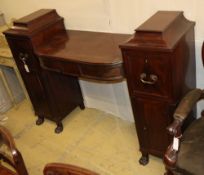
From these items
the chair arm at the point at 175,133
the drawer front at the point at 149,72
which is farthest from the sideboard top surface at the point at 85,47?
the chair arm at the point at 175,133

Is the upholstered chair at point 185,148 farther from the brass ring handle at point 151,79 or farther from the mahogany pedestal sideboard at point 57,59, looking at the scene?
the mahogany pedestal sideboard at point 57,59

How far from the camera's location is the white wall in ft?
6.04

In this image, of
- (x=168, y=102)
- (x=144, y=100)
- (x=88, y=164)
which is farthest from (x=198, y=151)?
(x=88, y=164)

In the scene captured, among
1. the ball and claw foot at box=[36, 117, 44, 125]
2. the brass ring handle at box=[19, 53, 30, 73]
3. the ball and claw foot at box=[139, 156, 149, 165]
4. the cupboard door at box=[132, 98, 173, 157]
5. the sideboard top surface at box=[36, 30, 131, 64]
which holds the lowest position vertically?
the ball and claw foot at box=[139, 156, 149, 165]

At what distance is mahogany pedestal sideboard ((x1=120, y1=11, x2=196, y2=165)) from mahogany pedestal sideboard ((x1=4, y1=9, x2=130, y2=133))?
6.0 inches

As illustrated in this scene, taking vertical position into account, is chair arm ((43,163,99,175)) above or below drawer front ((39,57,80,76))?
above

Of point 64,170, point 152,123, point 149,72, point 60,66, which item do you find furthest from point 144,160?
point 64,170

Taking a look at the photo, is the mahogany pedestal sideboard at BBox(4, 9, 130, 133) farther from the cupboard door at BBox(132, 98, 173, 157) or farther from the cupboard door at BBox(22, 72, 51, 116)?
the cupboard door at BBox(132, 98, 173, 157)

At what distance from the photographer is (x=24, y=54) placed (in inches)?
92.1

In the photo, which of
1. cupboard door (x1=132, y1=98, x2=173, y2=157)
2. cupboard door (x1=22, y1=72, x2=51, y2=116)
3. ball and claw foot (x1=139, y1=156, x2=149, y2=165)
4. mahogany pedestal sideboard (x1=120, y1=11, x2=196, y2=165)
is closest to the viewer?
mahogany pedestal sideboard (x1=120, y1=11, x2=196, y2=165)

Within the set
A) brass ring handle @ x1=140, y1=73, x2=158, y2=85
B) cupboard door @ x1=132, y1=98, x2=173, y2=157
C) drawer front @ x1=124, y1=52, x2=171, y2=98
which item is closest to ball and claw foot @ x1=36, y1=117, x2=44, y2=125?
cupboard door @ x1=132, y1=98, x2=173, y2=157

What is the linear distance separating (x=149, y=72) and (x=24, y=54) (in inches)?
44.5

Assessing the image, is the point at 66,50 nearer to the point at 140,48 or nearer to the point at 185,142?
the point at 140,48

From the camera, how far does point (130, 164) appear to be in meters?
Answer: 2.18
